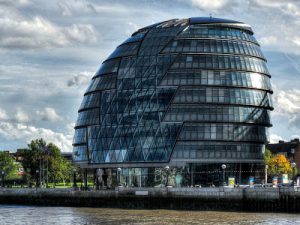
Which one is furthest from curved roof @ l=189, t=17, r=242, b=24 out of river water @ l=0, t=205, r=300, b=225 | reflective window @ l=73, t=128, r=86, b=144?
river water @ l=0, t=205, r=300, b=225

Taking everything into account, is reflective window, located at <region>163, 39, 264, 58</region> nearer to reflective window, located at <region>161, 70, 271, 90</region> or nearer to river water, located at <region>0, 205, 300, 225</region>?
reflective window, located at <region>161, 70, 271, 90</region>

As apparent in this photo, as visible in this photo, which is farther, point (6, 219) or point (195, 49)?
point (195, 49)

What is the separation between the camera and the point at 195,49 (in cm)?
11200

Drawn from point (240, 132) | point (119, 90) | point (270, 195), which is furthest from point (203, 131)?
point (270, 195)

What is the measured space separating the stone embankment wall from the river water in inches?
106

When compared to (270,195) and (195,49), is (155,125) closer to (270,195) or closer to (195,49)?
(195,49)

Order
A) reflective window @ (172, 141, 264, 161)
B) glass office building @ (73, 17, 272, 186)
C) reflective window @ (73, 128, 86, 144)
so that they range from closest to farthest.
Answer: reflective window @ (172, 141, 264, 161) → glass office building @ (73, 17, 272, 186) → reflective window @ (73, 128, 86, 144)

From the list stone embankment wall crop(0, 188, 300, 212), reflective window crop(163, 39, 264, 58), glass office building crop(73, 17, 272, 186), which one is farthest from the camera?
reflective window crop(163, 39, 264, 58)

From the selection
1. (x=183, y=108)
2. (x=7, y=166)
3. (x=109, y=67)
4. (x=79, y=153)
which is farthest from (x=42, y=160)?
(x=183, y=108)

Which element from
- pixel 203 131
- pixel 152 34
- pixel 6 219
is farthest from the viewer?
pixel 152 34

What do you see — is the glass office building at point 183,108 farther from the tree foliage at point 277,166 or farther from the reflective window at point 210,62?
the tree foliage at point 277,166

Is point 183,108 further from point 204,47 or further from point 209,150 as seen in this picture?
point 204,47

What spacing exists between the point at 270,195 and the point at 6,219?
2813 cm

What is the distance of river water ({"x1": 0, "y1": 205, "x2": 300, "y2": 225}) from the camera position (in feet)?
234
